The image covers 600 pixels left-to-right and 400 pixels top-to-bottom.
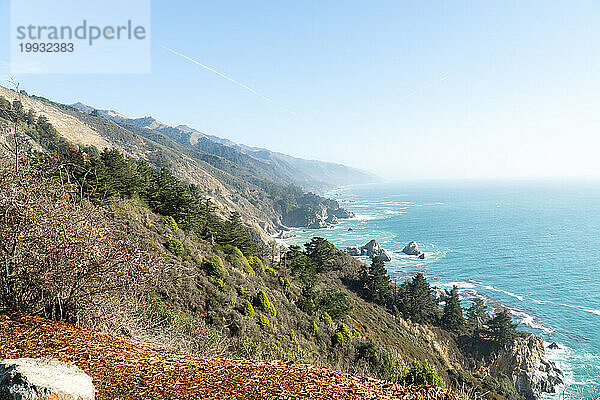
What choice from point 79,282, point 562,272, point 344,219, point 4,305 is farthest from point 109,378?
point 344,219

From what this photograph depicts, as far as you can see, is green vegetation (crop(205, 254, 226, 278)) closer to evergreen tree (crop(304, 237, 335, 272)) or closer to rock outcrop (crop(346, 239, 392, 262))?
evergreen tree (crop(304, 237, 335, 272))

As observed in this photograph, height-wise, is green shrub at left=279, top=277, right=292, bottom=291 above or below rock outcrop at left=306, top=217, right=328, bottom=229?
above

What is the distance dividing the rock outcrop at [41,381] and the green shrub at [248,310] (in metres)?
12.7

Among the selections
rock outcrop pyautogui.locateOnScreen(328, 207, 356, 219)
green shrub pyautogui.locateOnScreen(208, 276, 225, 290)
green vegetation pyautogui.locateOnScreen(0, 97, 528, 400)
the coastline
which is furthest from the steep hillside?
green shrub pyautogui.locateOnScreen(208, 276, 225, 290)

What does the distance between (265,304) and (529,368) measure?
31.1 metres

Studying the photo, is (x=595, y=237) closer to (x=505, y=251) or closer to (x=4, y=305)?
(x=505, y=251)

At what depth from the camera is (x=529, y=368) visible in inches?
1230

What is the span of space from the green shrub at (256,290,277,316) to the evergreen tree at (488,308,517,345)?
93.4ft

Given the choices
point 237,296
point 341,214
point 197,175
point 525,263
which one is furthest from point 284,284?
point 341,214

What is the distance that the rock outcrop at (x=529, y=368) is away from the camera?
98.5 feet

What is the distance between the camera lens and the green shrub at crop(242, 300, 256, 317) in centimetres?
1620

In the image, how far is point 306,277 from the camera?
108 feet

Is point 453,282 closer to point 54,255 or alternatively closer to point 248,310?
point 248,310

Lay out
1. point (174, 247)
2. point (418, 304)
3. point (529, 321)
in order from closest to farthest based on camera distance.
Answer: point (174, 247)
point (418, 304)
point (529, 321)
